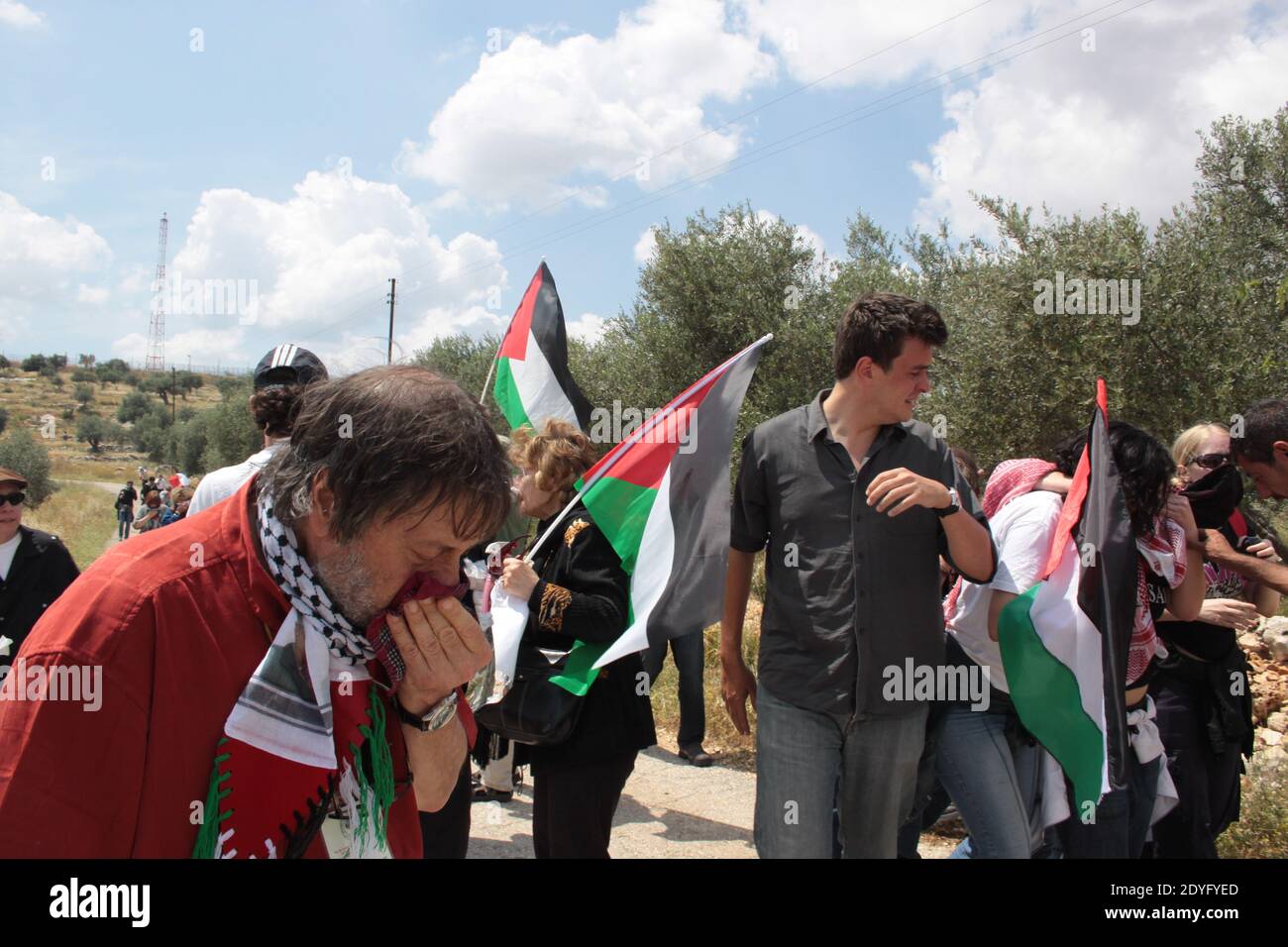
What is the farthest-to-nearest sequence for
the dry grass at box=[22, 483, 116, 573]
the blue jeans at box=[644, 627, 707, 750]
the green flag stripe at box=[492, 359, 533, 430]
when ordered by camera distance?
the dry grass at box=[22, 483, 116, 573]
the blue jeans at box=[644, 627, 707, 750]
the green flag stripe at box=[492, 359, 533, 430]

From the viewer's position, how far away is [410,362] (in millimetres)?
1683

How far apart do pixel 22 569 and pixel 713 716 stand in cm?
474

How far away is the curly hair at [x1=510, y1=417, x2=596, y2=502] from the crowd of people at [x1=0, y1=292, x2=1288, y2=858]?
0.01 m

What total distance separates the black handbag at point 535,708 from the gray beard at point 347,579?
1690 millimetres

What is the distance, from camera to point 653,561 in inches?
136

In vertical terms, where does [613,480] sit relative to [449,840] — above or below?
above

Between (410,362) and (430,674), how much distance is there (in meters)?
0.56

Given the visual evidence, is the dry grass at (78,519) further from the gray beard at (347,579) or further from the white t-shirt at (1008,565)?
the gray beard at (347,579)

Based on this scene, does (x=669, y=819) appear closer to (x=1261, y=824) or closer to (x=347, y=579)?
(x=1261, y=824)

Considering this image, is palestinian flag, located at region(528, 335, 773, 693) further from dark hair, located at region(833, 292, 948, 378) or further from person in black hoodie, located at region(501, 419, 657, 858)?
dark hair, located at region(833, 292, 948, 378)

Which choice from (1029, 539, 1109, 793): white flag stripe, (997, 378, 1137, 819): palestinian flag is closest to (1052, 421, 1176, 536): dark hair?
(997, 378, 1137, 819): palestinian flag

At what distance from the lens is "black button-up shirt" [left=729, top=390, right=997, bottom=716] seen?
3061 mm
